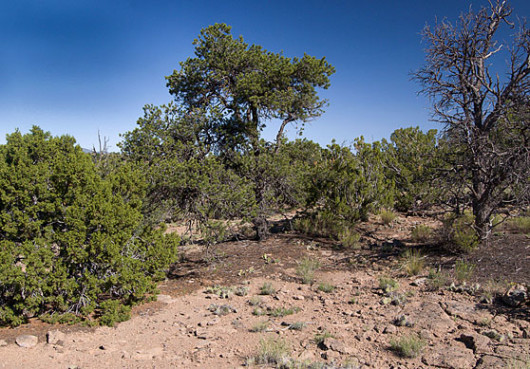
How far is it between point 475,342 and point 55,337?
17.7ft

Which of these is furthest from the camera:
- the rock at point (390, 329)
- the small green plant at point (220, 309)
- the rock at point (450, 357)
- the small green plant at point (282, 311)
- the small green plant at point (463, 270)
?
the small green plant at point (463, 270)

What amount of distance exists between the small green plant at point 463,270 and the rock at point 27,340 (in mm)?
6873

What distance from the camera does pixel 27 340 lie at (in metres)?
4.66

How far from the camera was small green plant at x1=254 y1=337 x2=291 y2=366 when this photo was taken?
415 centimetres

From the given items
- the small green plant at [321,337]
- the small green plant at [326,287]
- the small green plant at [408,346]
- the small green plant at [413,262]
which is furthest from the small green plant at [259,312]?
the small green plant at [413,262]

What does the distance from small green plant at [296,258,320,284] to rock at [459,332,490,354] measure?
3240mm

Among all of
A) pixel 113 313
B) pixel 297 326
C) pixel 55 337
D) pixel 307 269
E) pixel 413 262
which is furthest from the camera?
pixel 307 269

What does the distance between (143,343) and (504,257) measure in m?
7.15

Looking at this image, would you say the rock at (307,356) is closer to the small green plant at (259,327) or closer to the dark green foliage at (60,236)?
the small green plant at (259,327)

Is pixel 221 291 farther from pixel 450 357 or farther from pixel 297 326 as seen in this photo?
pixel 450 357

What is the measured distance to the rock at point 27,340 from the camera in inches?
181

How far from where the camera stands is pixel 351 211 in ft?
35.0

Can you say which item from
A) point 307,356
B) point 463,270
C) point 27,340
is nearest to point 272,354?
point 307,356

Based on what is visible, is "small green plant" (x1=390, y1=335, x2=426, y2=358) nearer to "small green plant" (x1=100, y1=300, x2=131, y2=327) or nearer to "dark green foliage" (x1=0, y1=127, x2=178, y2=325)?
"dark green foliage" (x1=0, y1=127, x2=178, y2=325)
